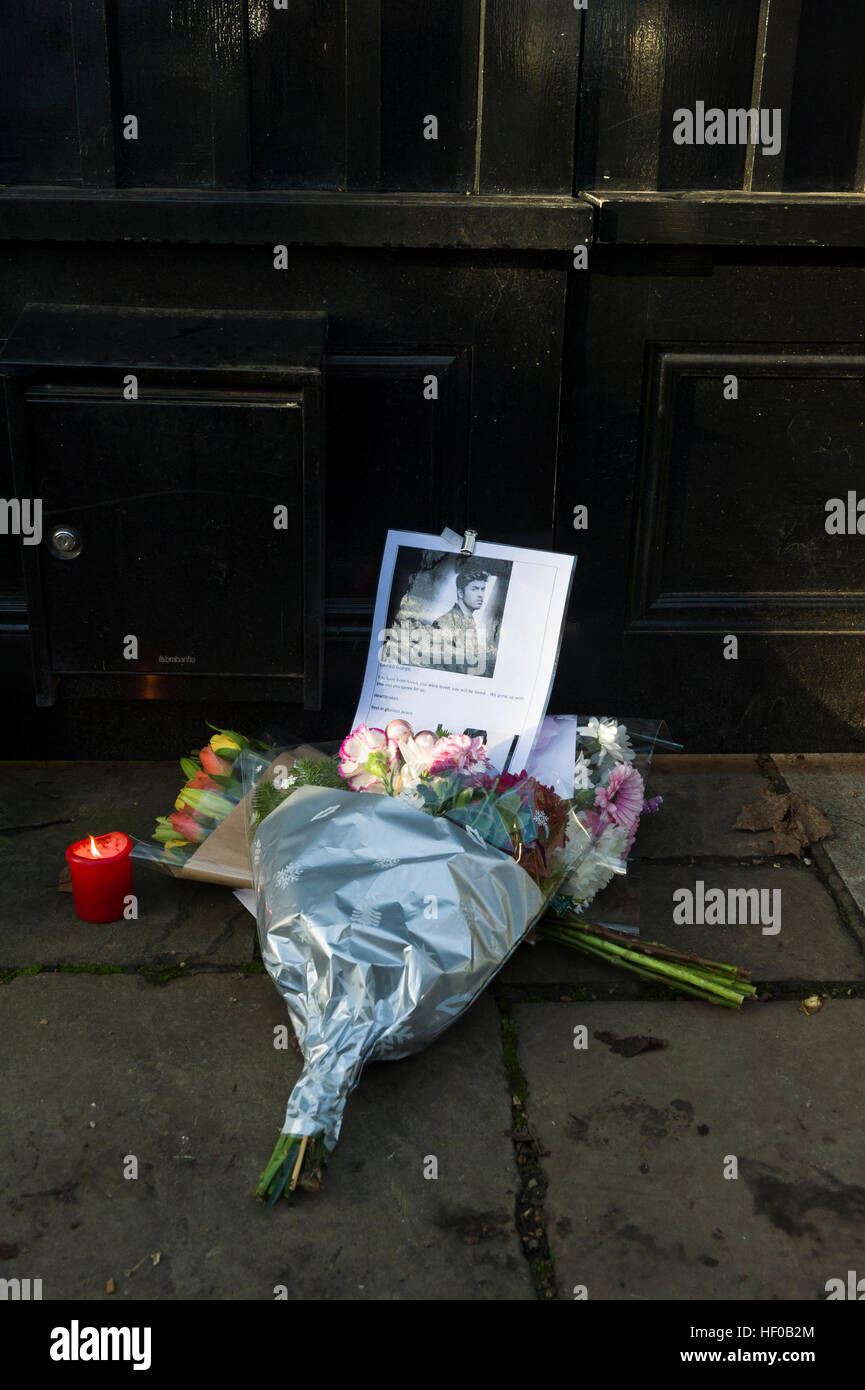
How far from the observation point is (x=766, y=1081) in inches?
89.6

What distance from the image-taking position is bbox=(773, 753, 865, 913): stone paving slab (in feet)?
9.67

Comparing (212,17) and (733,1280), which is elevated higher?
(212,17)

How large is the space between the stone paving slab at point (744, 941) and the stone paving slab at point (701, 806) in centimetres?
12

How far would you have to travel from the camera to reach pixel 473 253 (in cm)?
301

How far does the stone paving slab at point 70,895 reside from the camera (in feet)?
8.61

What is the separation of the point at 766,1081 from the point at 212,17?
2625 millimetres

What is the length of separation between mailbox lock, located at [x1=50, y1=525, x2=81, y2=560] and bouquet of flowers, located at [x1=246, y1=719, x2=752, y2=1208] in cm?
65

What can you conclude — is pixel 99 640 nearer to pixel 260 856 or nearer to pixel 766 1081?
pixel 260 856

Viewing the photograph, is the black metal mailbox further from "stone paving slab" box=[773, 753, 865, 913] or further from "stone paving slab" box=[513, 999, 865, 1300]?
"stone paving slab" box=[773, 753, 865, 913]

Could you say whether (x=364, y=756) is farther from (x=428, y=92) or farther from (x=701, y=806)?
(x=428, y=92)

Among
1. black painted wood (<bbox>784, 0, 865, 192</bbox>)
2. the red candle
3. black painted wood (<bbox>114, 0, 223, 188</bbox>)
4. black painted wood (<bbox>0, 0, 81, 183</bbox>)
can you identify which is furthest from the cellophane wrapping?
black painted wood (<bbox>784, 0, 865, 192</bbox>)

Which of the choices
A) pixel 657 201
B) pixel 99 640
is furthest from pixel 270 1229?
pixel 657 201

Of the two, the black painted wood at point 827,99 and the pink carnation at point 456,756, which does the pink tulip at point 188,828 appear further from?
the black painted wood at point 827,99

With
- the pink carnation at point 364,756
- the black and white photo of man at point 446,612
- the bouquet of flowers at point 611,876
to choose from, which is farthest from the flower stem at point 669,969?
the black and white photo of man at point 446,612
